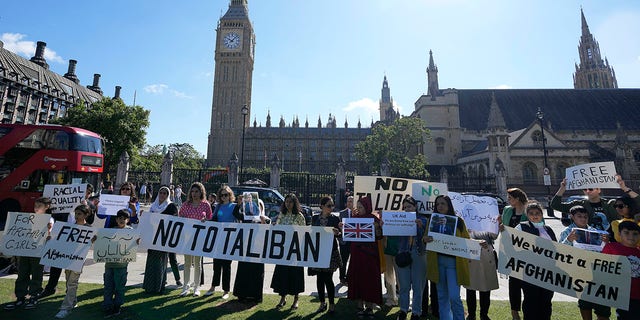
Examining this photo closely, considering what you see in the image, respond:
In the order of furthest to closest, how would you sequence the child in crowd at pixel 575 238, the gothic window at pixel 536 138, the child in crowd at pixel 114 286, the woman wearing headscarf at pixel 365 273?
the gothic window at pixel 536 138 < the woman wearing headscarf at pixel 365 273 < the child in crowd at pixel 114 286 < the child in crowd at pixel 575 238

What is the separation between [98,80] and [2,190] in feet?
238

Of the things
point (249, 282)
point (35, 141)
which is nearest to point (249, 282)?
point (249, 282)

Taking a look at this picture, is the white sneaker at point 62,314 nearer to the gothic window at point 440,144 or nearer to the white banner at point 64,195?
the white banner at point 64,195

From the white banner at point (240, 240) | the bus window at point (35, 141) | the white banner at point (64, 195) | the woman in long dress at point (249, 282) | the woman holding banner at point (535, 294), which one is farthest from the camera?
the bus window at point (35, 141)

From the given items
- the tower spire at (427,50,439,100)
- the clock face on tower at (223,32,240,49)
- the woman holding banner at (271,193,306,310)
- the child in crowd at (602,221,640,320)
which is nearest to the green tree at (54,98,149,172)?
the woman holding banner at (271,193,306,310)

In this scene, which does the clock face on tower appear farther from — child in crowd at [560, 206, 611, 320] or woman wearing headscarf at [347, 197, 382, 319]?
child in crowd at [560, 206, 611, 320]

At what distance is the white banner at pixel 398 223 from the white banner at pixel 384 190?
3.82 ft

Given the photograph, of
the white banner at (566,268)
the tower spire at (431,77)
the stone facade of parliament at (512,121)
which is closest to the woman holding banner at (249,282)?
the white banner at (566,268)

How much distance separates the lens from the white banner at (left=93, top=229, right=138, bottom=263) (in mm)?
4539

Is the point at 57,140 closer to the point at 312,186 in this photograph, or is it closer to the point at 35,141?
the point at 35,141

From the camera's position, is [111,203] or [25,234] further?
[111,203]

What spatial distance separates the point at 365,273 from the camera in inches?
183

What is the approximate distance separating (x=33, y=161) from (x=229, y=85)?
2709 inches

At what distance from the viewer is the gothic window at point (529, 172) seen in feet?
105
